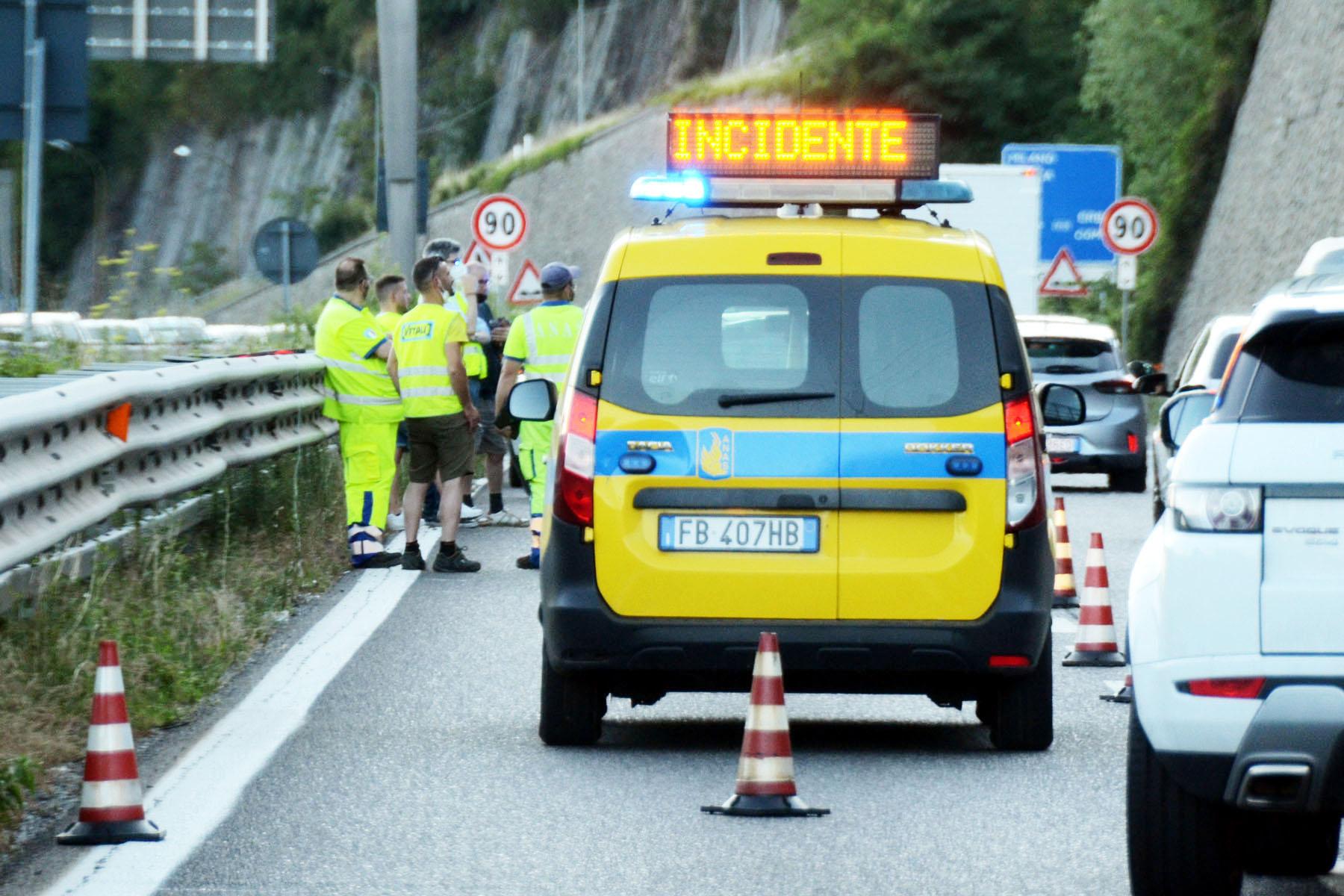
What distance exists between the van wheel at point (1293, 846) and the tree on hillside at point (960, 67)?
6096cm

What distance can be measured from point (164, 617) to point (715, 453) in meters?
3.30

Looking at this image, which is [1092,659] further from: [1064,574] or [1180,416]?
[1064,574]

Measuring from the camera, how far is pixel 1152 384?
1756cm

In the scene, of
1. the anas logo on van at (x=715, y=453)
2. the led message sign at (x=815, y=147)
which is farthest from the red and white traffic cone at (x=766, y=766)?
the led message sign at (x=815, y=147)

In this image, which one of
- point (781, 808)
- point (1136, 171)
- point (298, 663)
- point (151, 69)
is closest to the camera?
point (781, 808)

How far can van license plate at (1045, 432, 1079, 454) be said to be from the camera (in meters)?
23.4

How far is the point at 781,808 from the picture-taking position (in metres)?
7.63

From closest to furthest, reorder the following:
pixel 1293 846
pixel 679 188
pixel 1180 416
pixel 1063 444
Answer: pixel 1293 846
pixel 679 188
pixel 1180 416
pixel 1063 444

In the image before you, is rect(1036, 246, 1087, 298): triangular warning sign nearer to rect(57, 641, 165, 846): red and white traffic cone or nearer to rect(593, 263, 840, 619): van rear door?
rect(593, 263, 840, 619): van rear door

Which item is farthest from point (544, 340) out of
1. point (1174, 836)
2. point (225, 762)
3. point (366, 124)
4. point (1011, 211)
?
point (366, 124)

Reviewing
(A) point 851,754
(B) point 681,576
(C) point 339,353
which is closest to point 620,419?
(B) point 681,576

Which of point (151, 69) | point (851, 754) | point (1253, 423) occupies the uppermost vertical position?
point (151, 69)

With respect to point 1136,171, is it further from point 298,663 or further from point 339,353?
point 298,663

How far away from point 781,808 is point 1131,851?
1.87 m
